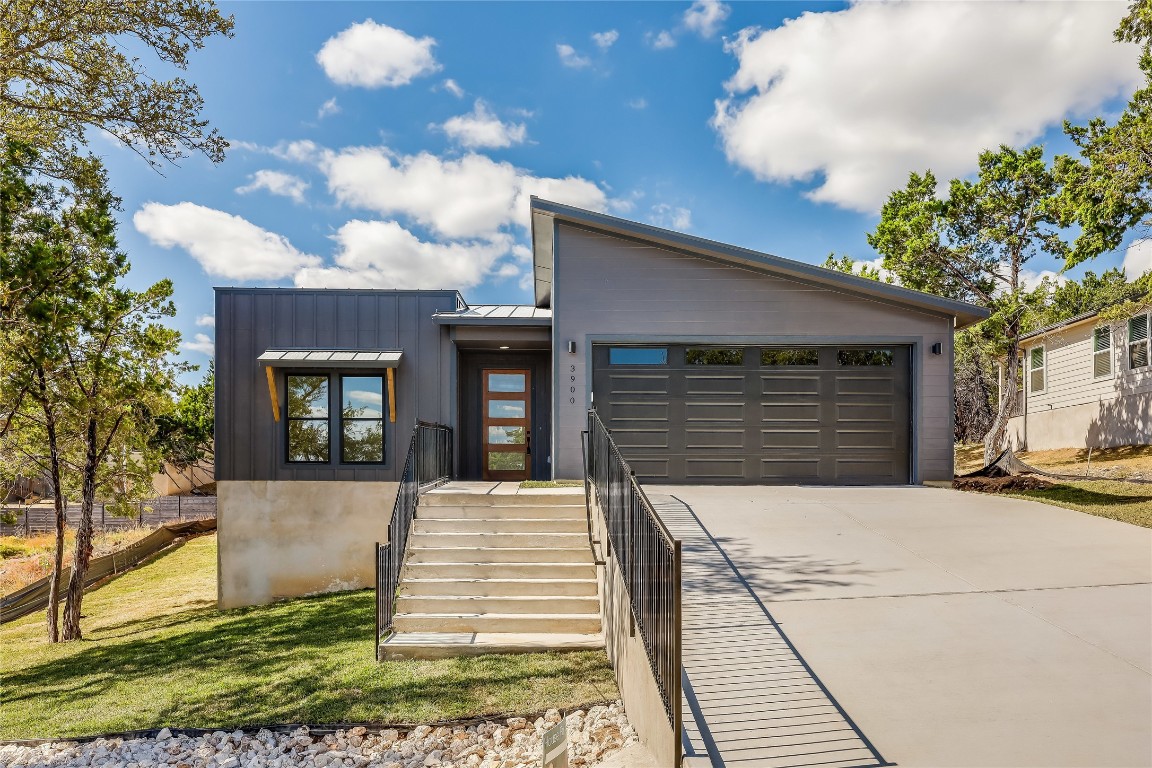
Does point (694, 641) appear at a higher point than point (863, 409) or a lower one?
lower

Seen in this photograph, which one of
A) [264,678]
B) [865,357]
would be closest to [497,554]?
[264,678]

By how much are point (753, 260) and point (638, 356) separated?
7.74ft

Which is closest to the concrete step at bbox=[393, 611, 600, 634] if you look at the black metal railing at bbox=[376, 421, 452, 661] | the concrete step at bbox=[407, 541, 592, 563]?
the black metal railing at bbox=[376, 421, 452, 661]

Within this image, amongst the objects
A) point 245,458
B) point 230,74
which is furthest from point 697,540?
point 230,74

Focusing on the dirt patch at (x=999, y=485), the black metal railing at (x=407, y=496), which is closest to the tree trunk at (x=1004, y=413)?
the dirt patch at (x=999, y=485)

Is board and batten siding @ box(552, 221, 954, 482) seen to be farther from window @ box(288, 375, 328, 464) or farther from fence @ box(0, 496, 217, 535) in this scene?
fence @ box(0, 496, 217, 535)

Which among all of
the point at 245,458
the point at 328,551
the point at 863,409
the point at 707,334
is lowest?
the point at 328,551

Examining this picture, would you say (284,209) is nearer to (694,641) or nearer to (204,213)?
(204,213)

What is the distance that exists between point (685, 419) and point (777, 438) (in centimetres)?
156

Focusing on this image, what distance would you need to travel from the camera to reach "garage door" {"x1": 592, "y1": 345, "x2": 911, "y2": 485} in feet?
33.2

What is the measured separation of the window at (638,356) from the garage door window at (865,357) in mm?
2995

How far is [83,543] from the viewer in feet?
32.9

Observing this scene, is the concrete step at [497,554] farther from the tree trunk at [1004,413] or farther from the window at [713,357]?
the tree trunk at [1004,413]

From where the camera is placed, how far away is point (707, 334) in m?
10.1
